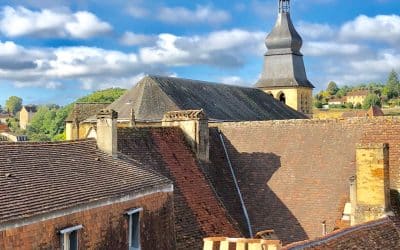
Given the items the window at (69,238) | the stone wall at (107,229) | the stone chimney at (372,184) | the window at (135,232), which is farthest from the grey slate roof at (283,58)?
the window at (69,238)

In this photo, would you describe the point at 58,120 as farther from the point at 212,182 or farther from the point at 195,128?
the point at 212,182

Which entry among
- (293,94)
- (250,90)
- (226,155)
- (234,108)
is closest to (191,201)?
(226,155)

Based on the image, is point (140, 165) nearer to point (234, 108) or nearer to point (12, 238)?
point (12, 238)

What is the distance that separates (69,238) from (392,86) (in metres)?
178

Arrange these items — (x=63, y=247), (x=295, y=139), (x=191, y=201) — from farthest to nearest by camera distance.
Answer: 1. (x=295, y=139)
2. (x=191, y=201)
3. (x=63, y=247)

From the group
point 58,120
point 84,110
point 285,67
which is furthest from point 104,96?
point 285,67

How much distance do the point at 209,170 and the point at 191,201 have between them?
300 cm

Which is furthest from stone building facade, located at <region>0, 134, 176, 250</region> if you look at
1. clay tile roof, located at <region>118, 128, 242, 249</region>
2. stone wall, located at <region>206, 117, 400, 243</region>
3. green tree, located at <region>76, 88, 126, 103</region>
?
green tree, located at <region>76, 88, 126, 103</region>

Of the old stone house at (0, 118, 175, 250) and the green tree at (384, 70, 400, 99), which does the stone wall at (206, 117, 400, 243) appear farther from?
the green tree at (384, 70, 400, 99)

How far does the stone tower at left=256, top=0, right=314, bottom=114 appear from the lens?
2569 inches

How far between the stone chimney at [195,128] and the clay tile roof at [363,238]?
8.57 metres

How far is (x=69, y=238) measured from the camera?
1429 centimetres

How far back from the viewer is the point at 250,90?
54.0 m

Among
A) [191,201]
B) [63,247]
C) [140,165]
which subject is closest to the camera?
[63,247]
